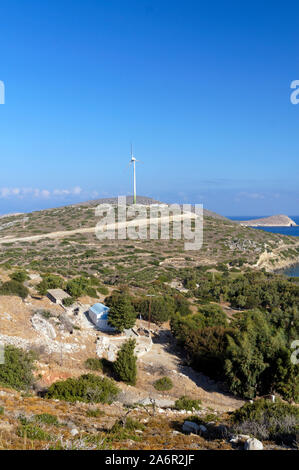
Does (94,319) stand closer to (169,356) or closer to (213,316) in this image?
(169,356)

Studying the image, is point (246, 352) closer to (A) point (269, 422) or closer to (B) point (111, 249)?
(A) point (269, 422)

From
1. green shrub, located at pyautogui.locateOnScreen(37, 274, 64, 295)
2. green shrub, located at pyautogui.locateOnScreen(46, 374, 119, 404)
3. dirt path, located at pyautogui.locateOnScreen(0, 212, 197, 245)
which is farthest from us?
dirt path, located at pyautogui.locateOnScreen(0, 212, 197, 245)

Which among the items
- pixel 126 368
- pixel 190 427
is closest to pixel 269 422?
pixel 190 427

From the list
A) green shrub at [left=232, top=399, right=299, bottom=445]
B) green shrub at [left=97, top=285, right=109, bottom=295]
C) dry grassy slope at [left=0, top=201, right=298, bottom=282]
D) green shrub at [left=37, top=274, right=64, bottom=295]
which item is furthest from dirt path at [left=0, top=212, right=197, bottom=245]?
green shrub at [left=232, top=399, right=299, bottom=445]

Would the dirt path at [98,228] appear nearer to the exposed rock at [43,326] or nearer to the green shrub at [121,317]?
the exposed rock at [43,326]

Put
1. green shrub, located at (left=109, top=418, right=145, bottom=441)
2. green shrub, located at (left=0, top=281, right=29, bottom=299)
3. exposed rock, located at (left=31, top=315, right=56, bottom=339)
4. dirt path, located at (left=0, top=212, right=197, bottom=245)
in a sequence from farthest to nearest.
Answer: dirt path, located at (left=0, top=212, right=197, bottom=245) → green shrub, located at (left=0, top=281, right=29, bottom=299) → exposed rock, located at (left=31, top=315, right=56, bottom=339) → green shrub, located at (left=109, top=418, right=145, bottom=441)

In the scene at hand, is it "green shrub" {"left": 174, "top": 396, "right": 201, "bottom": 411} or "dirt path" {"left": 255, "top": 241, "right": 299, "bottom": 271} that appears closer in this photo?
"green shrub" {"left": 174, "top": 396, "right": 201, "bottom": 411}

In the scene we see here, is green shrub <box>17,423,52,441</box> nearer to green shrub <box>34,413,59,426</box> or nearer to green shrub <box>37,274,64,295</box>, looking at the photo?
green shrub <box>34,413,59,426</box>
